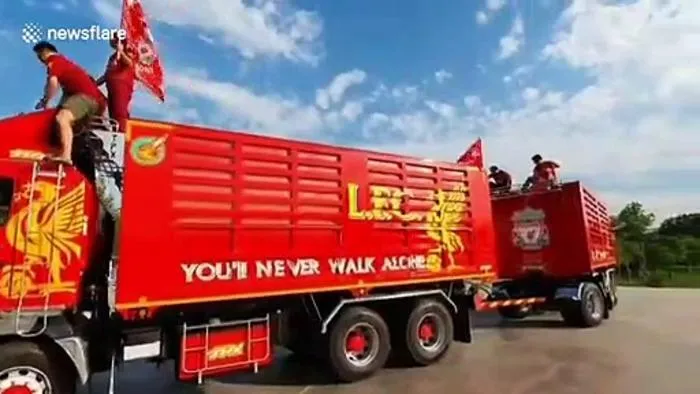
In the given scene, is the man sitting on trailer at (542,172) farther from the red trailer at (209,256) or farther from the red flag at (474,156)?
the red trailer at (209,256)

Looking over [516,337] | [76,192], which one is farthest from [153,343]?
[516,337]

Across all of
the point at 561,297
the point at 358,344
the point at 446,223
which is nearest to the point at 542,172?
the point at 561,297

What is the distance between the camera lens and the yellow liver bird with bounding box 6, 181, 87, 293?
175 inches

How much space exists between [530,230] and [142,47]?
8.00 metres

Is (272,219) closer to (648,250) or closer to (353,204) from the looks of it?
(353,204)

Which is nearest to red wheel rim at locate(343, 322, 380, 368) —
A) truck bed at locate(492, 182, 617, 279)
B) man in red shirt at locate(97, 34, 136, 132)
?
man in red shirt at locate(97, 34, 136, 132)

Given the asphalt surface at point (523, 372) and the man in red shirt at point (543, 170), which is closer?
the asphalt surface at point (523, 372)

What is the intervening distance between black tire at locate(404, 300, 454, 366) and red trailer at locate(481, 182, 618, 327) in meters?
2.92

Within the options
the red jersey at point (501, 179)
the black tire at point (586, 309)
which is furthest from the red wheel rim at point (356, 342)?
the red jersey at point (501, 179)

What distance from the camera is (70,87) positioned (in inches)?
200

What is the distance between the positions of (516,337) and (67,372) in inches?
272

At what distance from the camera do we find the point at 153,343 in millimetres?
5156

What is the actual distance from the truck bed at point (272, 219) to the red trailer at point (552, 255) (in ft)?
12.0

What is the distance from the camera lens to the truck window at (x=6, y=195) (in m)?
4.42
